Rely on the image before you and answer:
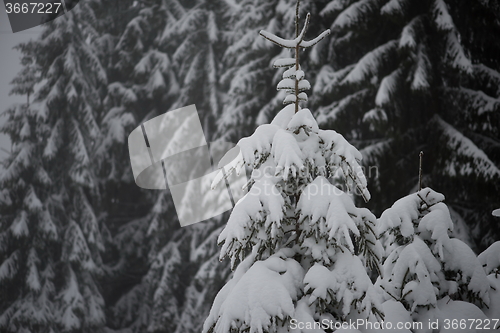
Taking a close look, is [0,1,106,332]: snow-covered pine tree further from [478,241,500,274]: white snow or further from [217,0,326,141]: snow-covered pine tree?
[478,241,500,274]: white snow

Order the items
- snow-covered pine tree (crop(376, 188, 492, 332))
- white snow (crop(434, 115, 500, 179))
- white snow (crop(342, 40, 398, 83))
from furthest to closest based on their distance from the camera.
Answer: white snow (crop(342, 40, 398, 83)), white snow (crop(434, 115, 500, 179)), snow-covered pine tree (crop(376, 188, 492, 332))

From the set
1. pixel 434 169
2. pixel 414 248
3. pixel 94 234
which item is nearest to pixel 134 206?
pixel 94 234

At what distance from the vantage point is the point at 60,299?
43.6 feet

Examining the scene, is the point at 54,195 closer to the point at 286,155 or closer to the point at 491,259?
the point at 286,155

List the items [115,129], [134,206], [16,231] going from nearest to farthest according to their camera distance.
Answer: [16,231]
[115,129]
[134,206]

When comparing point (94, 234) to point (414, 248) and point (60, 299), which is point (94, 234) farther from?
point (414, 248)

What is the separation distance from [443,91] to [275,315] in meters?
9.34

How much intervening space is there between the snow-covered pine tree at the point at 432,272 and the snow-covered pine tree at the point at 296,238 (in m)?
0.55

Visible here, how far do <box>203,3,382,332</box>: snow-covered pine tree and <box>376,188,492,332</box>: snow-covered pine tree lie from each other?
0.55 meters

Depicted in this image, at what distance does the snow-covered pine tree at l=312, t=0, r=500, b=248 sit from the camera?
31.0ft

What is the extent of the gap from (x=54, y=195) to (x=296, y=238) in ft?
42.8

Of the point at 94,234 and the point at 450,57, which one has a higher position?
the point at 450,57

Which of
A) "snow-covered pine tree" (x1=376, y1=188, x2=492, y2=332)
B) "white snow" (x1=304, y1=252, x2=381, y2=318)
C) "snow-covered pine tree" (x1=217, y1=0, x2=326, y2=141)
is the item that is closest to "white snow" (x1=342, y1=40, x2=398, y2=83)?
"snow-covered pine tree" (x1=217, y1=0, x2=326, y2=141)

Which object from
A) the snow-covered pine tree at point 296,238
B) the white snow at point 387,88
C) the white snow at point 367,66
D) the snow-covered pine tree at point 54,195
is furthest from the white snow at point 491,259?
the snow-covered pine tree at point 54,195
